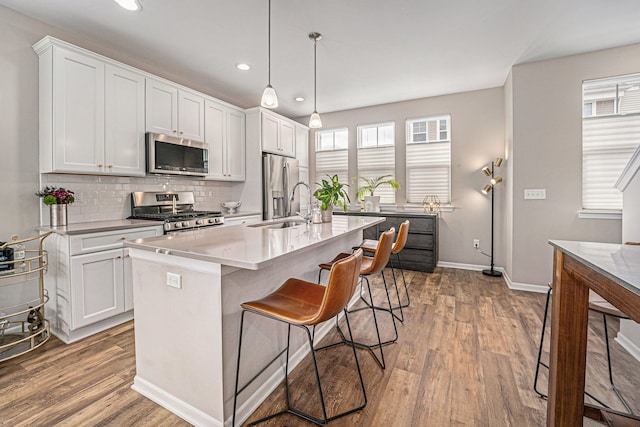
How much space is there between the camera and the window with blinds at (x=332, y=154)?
552 centimetres

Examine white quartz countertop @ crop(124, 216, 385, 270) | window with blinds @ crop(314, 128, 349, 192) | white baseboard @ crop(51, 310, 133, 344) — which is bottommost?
white baseboard @ crop(51, 310, 133, 344)

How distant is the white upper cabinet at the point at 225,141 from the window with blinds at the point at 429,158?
2805mm

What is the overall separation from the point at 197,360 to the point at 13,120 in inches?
105

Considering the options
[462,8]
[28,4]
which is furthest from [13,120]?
[462,8]

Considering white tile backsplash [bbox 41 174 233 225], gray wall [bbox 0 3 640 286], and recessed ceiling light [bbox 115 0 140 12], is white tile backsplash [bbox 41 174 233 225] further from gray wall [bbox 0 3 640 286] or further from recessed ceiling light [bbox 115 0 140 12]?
recessed ceiling light [bbox 115 0 140 12]

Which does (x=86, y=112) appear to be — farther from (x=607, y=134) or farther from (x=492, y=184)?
(x=607, y=134)

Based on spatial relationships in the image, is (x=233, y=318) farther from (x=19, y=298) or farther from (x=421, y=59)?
(x=421, y=59)

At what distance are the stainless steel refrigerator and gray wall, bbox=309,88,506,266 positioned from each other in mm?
2208

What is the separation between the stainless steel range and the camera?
3.09 metres

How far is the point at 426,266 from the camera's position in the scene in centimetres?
438

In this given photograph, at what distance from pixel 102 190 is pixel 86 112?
809mm

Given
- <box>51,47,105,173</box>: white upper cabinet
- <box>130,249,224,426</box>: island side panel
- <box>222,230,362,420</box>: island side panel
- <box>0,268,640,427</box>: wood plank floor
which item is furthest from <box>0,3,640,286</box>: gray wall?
<box>222,230,362,420</box>: island side panel

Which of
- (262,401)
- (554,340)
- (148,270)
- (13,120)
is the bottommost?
(262,401)

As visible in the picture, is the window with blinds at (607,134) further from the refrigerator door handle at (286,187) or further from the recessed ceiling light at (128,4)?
the recessed ceiling light at (128,4)
